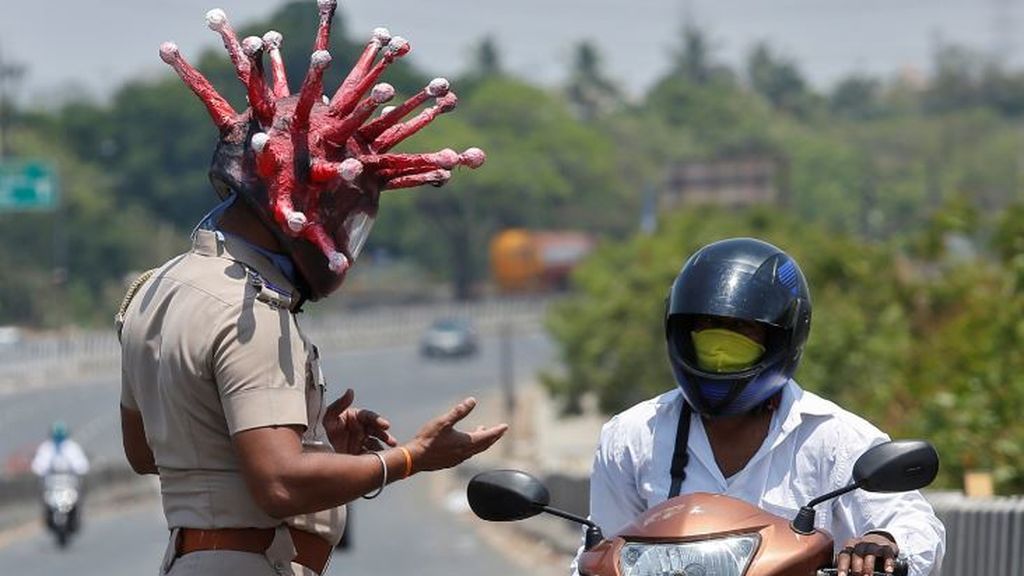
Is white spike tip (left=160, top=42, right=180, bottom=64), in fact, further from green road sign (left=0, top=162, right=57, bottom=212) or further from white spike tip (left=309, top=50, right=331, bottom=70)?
green road sign (left=0, top=162, right=57, bottom=212)

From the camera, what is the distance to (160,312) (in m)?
5.12

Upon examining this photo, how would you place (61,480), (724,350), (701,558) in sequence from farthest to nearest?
(61,480) → (724,350) → (701,558)

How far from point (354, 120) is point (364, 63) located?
305 millimetres

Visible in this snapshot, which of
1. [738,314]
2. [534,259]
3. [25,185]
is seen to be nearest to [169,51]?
[738,314]

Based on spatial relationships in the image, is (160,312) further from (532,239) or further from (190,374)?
(532,239)

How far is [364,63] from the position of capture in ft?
18.0

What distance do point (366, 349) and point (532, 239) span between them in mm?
24401

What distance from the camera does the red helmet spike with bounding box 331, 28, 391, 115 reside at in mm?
5367

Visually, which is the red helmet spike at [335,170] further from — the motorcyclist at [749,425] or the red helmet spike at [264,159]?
the motorcyclist at [749,425]

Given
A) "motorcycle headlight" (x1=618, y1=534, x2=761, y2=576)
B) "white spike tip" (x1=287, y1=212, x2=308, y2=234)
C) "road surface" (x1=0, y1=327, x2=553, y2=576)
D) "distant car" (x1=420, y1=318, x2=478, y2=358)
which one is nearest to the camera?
"motorcycle headlight" (x1=618, y1=534, x2=761, y2=576)

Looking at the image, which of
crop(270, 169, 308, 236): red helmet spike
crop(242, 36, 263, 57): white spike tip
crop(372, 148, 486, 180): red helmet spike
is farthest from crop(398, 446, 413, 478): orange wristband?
crop(242, 36, 263, 57): white spike tip

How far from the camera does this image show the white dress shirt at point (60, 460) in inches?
1192

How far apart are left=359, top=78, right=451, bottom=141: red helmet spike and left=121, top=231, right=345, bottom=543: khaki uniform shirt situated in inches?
15.2

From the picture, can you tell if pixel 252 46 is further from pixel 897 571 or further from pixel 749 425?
pixel 897 571
